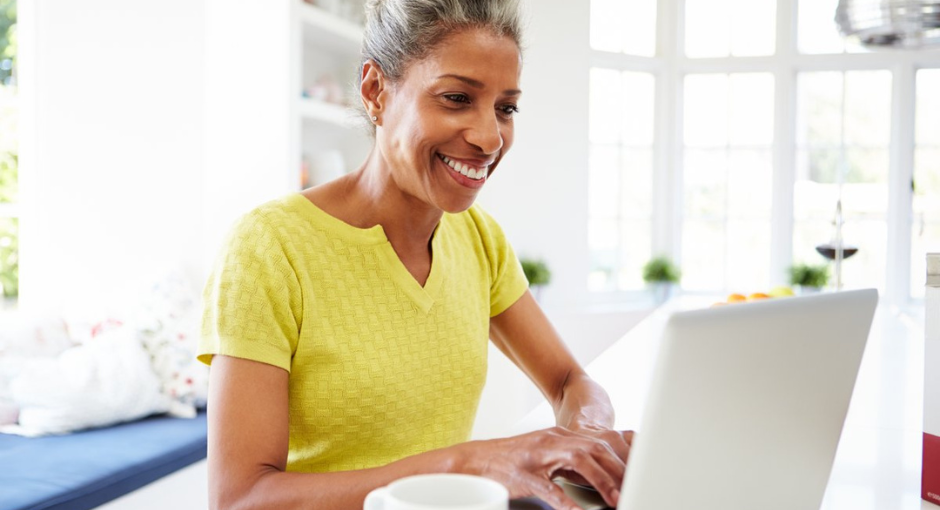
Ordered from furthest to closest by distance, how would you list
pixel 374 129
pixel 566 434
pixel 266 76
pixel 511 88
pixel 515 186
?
pixel 515 186 < pixel 266 76 < pixel 374 129 < pixel 511 88 < pixel 566 434

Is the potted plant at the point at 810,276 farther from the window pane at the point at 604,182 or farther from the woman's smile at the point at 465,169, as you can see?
the woman's smile at the point at 465,169

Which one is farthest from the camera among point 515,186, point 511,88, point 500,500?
point 515,186

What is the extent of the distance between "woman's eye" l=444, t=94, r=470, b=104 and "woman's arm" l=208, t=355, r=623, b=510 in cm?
44

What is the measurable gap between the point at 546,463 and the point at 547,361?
683 millimetres

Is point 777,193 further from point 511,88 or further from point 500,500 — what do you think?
point 500,500

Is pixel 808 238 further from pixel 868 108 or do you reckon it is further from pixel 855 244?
pixel 868 108

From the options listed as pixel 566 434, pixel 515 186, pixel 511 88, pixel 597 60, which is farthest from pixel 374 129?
pixel 597 60

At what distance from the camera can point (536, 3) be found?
5086 mm

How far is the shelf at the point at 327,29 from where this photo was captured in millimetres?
3563

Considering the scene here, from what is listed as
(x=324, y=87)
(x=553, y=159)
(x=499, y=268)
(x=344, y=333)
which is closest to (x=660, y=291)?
(x=553, y=159)

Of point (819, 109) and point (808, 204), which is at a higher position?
point (819, 109)

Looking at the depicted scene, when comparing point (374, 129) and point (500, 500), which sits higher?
point (374, 129)

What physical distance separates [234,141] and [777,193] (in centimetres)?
335

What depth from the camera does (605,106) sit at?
540 centimetres
